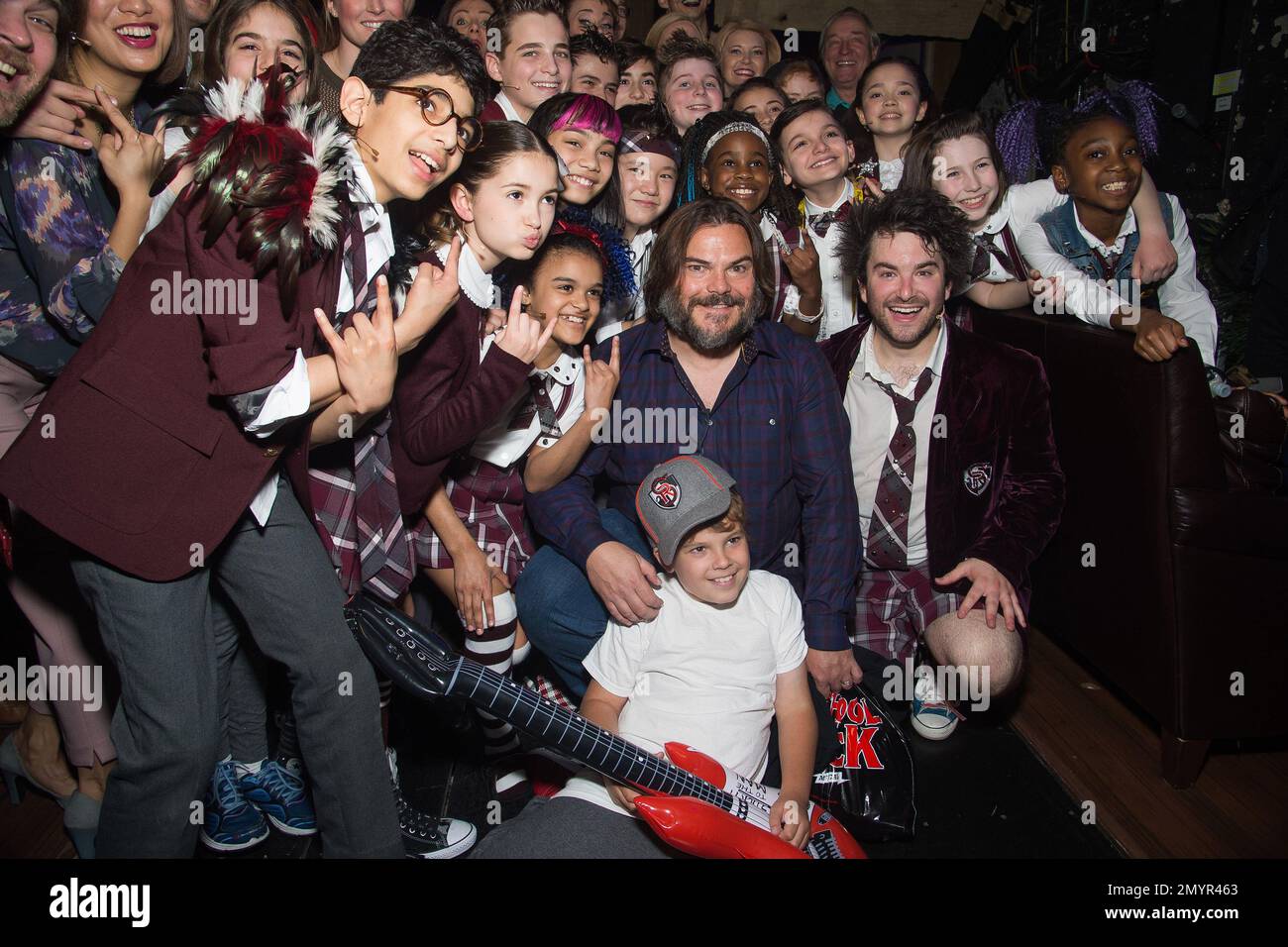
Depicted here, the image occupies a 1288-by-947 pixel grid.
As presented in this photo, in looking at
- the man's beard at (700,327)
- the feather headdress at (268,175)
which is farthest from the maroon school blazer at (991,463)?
the feather headdress at (268,175)

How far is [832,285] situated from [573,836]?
210cm

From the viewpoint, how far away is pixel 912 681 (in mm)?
2658

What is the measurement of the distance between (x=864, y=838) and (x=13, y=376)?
2306 millimetres

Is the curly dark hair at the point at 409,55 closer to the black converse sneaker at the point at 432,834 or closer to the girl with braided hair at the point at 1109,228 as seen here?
the black converse sneaker at the point at 432,834

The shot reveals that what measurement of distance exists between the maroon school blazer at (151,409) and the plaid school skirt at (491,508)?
0.85 m

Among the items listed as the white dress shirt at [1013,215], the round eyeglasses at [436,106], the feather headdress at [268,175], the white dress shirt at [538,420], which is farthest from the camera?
the white dress shirt at [1013,215]

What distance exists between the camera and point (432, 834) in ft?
7.02

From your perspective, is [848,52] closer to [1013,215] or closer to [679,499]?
[1013,215]

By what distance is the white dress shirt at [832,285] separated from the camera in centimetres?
302

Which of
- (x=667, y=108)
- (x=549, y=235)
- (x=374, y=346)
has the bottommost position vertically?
(x=374, y=346)

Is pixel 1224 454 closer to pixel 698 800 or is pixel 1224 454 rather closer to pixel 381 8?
pixel 698 800

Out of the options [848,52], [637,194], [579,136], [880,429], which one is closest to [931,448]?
[880,429]

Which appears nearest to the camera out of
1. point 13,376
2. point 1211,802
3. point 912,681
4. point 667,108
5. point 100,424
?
point 100,424

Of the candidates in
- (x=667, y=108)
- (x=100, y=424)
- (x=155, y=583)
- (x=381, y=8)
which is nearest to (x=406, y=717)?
(x=155, y=583)
